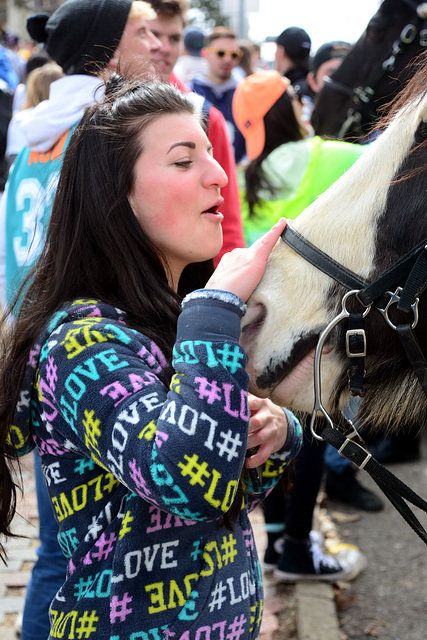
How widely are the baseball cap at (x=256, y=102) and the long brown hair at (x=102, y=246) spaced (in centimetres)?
188

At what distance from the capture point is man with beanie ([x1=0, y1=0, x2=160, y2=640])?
6.97ft

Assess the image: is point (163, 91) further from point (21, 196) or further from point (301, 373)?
point (21, 196)

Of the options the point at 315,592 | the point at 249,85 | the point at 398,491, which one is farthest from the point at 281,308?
the point at 249,85

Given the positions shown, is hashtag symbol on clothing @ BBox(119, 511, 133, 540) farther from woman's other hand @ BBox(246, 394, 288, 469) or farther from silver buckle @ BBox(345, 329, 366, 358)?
silver buckle @ BBox(345, 329, 366, 358)

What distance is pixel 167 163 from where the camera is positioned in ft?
5.07

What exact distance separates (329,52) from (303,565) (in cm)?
405

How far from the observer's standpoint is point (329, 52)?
5.38 m

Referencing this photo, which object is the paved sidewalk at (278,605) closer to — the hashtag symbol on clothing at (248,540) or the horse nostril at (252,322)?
the hashtag symbol on clothing at (248,540)

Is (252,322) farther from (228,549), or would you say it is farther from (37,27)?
(37,27)

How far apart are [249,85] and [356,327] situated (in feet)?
7.81

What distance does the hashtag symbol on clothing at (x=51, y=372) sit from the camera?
1.34 m

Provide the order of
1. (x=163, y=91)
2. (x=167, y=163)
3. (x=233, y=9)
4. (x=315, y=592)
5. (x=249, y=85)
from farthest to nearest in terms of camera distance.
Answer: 1. (x=233, y=9)
2. (x=249, y=85)
3. (x=315, y=592)
4. (x=163, y=91)
5. (x=167, y=163)

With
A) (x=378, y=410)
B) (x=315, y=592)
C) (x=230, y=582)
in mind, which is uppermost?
(x=378, y=410)

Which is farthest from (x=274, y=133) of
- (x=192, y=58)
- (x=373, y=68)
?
(x=192, y=58)
